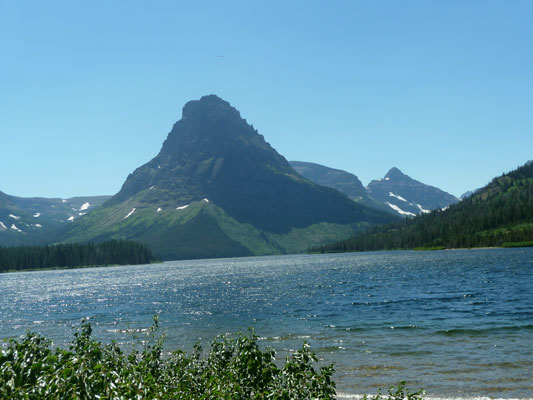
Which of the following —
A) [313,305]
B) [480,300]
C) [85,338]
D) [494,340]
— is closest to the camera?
[85,338]

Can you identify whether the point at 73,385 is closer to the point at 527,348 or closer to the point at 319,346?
the point at 319,346

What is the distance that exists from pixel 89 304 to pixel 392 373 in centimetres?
8100

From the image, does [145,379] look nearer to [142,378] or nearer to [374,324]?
[142,378]

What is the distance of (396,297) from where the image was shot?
2894 inches

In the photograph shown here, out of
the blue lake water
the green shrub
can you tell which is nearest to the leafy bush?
the green shrub

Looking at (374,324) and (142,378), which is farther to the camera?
(374,324)

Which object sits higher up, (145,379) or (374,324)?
(145,379)

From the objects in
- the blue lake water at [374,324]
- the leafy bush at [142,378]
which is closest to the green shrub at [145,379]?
the leafy bush at [142,378]

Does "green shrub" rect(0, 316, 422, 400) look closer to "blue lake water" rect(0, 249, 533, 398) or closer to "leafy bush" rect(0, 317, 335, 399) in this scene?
"leafy bush" rect(0, 317, 335, 399)

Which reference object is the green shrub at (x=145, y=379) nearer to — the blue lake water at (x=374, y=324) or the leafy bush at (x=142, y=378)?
the leafy bush at (x=142, y=378)

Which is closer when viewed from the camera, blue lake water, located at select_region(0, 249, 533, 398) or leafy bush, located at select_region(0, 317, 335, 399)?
leafy bush, located at select_region(0, 317, 335, 399)

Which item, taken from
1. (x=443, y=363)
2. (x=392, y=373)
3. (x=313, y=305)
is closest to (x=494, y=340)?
(x=443, y=363)

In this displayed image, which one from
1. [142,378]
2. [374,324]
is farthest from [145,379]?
[374,324]

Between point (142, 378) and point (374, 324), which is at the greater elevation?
point (142, 378)
